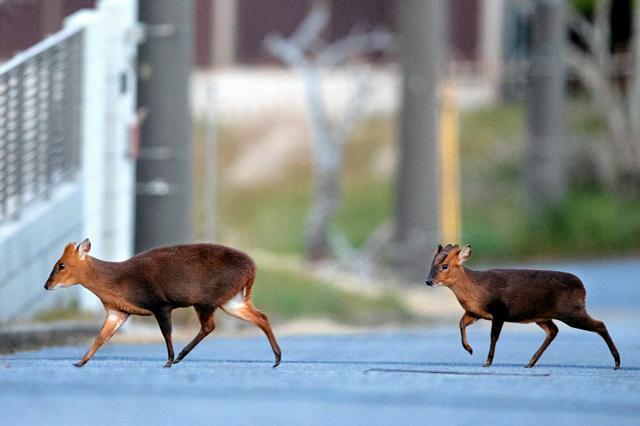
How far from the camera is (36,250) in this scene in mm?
15930

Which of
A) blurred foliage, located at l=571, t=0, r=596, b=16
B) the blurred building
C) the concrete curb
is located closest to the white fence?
the concrete curb

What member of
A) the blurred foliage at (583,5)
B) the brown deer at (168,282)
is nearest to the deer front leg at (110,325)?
the brown deer at (168,282)

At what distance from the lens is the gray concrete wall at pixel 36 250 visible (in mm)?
15383

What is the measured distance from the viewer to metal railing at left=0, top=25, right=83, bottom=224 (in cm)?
1600

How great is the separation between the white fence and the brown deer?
18.7 feet

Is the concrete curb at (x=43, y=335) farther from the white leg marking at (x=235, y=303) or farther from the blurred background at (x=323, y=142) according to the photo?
the white leg marking at (x=235, y=303)

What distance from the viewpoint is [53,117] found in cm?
1711

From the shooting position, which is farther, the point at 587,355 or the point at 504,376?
the point at 587,355

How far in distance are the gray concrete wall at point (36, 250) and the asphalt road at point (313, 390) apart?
96.5 inches

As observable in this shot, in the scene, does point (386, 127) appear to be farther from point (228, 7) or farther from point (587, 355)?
point (587, 355)

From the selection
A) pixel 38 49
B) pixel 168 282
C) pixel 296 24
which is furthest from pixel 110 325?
pixel 296 24

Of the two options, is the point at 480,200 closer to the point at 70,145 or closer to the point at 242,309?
the point at 70,145

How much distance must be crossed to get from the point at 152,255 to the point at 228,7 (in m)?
35.6

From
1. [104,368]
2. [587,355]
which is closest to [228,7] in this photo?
[587,355]
